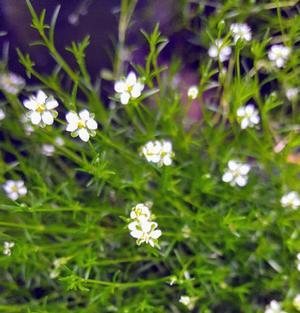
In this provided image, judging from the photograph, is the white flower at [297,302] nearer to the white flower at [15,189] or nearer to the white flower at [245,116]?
the white flower at [245,116]

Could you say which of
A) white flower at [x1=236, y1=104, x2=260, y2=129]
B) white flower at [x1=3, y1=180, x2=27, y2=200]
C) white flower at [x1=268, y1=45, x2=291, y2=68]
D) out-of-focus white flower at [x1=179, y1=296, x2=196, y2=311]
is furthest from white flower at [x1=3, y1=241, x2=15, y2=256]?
white flower at [x1=268, y1=45, x2=291, y2=68]

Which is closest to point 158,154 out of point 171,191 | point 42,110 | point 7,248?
point 171,191

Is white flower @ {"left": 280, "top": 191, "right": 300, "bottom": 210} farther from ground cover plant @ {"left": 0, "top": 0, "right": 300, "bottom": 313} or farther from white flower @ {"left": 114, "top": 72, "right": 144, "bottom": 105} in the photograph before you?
white flower @ {"left": 114, "top": 72, "right": 144, "bottom": 105}

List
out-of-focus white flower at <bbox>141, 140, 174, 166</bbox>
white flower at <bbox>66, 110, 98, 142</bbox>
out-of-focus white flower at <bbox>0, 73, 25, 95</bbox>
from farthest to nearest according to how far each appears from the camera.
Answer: out-of-focus white flower at <bbox>0, 73, 25, 95</bbox> < out-of-focus white flower at <bbox>141, 140, 174, 166</bbox> < white flower at <bbox>66, 110, 98, 142</bbox>

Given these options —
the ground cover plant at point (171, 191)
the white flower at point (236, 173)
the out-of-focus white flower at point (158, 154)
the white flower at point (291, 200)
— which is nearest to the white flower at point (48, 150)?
the ground cover plant at point (171, 191)

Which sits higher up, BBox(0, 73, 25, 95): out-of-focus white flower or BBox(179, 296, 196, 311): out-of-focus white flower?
BBox(0, 73, 25, 95): out-of-focus white flower

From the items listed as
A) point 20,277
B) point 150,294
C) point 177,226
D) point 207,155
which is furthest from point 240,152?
point 20,277
